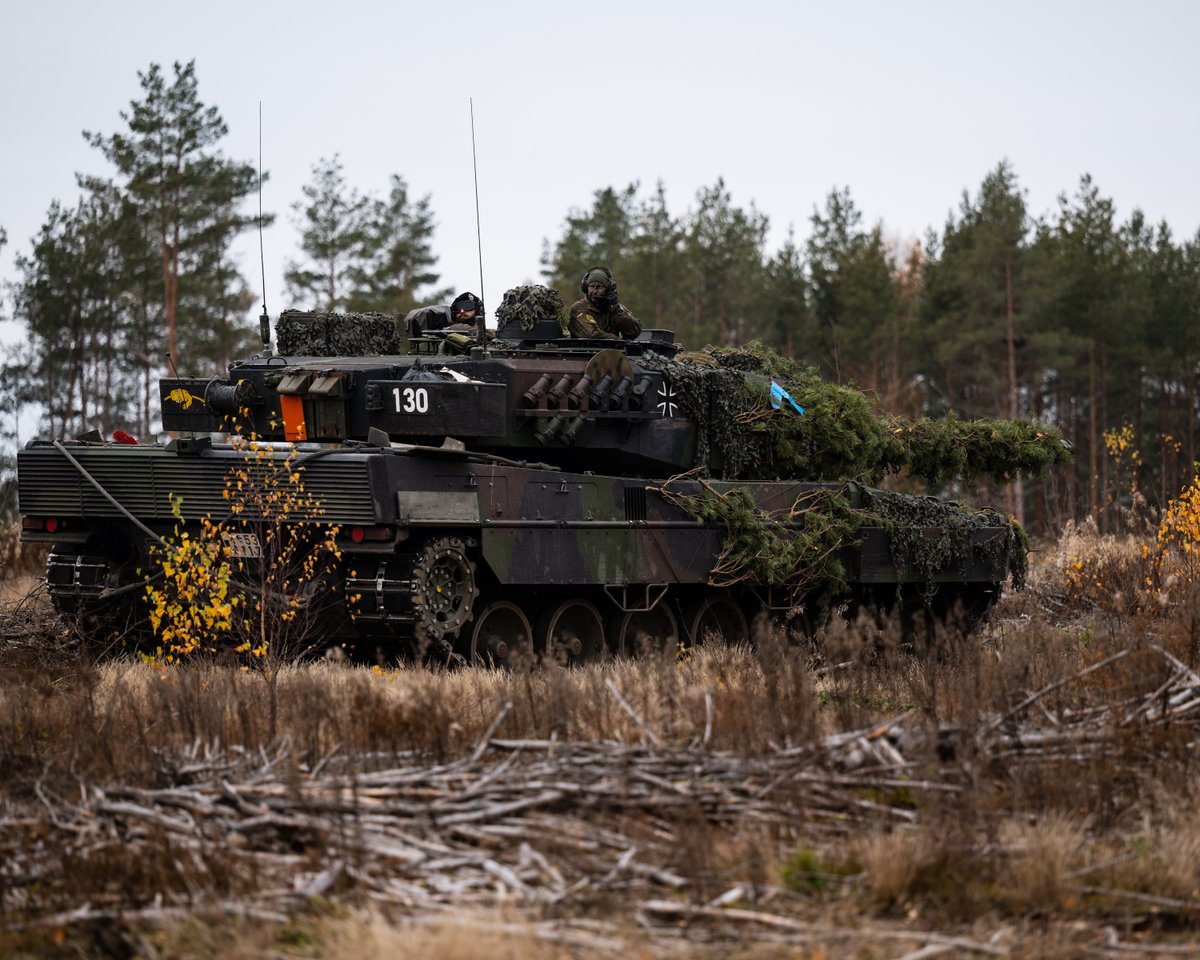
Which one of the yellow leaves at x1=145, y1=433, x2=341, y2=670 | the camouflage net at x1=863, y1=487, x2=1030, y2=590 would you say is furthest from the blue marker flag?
the yellow leaves at x1=145, y1=433, x2=341, y2=670

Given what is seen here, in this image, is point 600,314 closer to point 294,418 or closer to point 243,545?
point 294,418

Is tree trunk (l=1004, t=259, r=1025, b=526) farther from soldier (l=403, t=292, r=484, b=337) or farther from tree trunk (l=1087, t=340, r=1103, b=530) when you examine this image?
soldier (l=403, t=292, r=484, b=337)

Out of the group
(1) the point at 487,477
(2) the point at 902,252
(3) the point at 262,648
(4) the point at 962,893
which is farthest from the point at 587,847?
(2) the point at 902,252

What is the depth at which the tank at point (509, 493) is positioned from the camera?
1178 cm

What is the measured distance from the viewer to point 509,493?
484 inches

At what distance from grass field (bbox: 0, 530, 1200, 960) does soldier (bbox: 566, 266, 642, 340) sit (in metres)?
5.91

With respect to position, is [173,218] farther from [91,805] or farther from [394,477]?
[91,805]

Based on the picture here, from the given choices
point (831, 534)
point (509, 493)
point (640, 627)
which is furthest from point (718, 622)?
point (509, 493)

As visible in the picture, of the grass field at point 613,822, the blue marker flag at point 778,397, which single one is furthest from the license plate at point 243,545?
the blue marker flag at point 778,397

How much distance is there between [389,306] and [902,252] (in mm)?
34551

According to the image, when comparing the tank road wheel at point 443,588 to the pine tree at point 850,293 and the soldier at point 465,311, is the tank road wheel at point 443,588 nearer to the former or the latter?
the soldier at point 465,311

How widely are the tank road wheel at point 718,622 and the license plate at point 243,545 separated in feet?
13.7

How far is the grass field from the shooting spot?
5688 mm

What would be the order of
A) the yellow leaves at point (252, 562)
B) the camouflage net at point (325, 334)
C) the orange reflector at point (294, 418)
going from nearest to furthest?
the yellow leaves at point (252, 562), the orange reflector at point (294, 418), the camouflage net at point (325, 334)
